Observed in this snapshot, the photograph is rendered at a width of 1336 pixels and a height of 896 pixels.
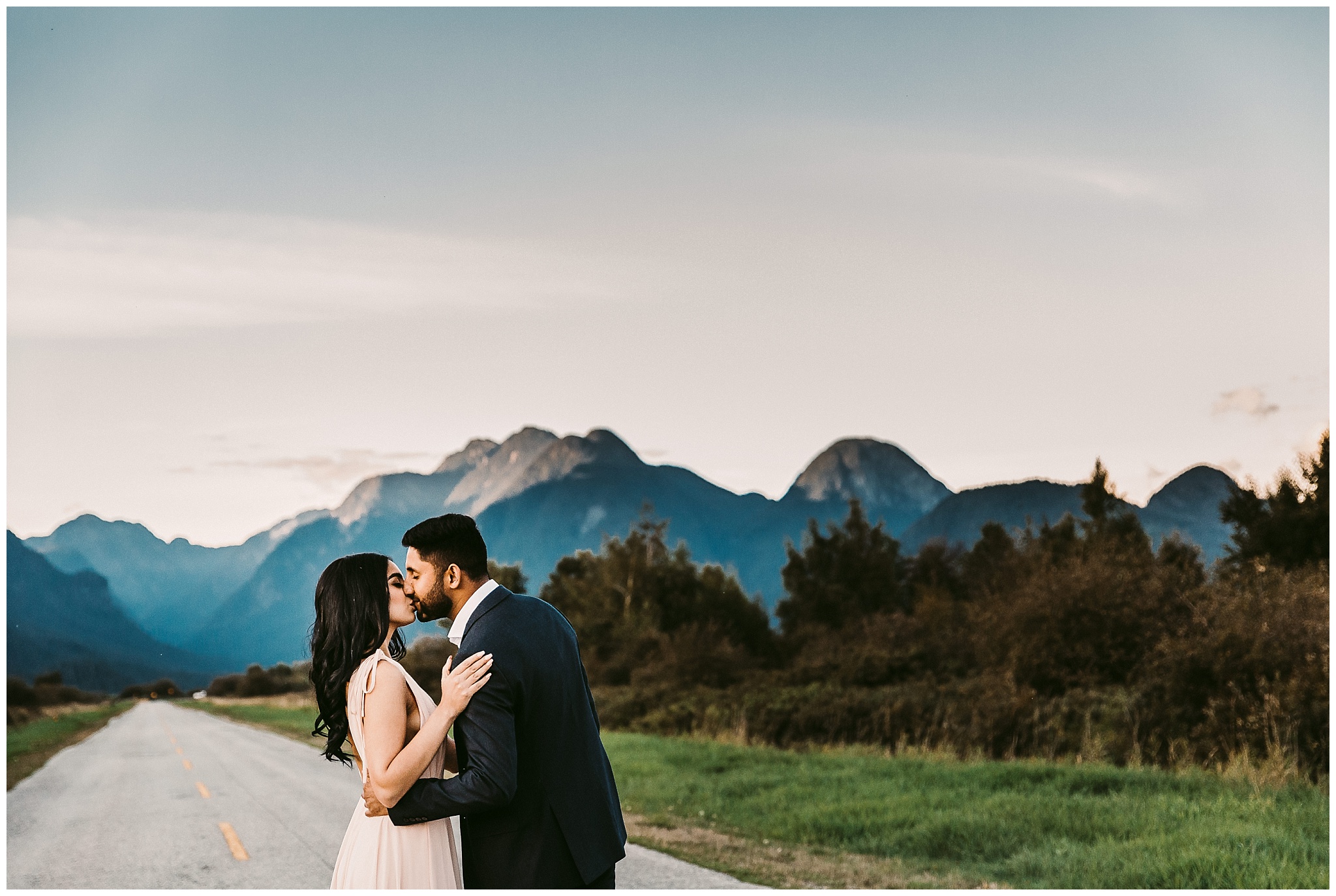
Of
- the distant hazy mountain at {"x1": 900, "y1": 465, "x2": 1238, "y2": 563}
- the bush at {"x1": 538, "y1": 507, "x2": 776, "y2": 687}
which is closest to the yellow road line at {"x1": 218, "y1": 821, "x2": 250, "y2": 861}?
the distant hazy mountain at {"x1": 900, "y1": 465, "x2": 1238, "y2": 563}

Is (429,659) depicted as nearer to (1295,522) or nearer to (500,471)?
(1295,522)

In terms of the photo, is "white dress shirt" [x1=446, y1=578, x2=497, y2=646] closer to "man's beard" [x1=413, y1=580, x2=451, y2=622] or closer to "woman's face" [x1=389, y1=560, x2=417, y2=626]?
"man's beard" [x1=413, y1=580, x2=451, y2=622]

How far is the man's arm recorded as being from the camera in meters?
3.54

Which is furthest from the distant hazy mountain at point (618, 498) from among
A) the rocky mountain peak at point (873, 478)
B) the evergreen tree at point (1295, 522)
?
the evergreen tree at point (1295, 522)

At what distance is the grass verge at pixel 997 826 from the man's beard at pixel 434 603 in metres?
6.58

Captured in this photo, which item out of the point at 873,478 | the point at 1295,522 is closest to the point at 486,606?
the point at 1295,522

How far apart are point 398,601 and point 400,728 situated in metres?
0.50

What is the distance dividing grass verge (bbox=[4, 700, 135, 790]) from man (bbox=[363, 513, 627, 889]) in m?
19.7

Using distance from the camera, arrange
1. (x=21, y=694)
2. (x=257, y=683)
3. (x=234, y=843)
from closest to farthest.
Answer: (x=234, y=843) < (x=21, y=694) < (x=257, y=683)

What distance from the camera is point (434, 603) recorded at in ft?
12.7

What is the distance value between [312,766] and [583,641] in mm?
28205

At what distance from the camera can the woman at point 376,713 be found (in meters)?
3.74

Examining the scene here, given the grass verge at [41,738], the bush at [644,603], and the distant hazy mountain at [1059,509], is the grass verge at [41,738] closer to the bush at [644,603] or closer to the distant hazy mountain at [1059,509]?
the bush at [644,603]

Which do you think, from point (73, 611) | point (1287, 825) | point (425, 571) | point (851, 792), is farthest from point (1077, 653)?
point (73, 611)
